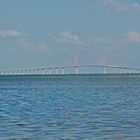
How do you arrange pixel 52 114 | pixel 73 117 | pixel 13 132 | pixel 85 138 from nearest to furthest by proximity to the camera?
pixel 85 138 < pixel 13 132 < pixel 73 117 < pixel 52 114

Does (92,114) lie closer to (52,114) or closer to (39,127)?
(52,114)

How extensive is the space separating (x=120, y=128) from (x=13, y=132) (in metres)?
4.97

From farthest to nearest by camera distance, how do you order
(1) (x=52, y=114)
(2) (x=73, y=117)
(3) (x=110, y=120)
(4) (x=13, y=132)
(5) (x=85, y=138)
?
(1) (x=52, y=114) < (2) (x=73, y=117) < (3) (x=110, y=120) < (4) (x=13, y=132) < (5) (x=85, y=138)

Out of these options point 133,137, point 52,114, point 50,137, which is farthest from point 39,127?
point 52,114

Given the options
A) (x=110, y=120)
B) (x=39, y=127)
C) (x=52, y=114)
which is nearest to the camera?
(x=39, y=127)

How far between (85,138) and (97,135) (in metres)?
1.04

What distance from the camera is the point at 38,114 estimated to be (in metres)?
34.8

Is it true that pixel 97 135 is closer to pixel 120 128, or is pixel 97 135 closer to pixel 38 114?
pixel 120 128

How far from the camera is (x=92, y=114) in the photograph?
34375 millimetres

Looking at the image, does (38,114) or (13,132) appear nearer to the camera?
(13,132)

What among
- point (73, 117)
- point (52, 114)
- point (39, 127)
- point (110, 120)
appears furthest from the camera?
point (52, 114)

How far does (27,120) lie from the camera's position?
30.5 meters

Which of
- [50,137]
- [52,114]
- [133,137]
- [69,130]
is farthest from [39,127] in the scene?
[52,114]

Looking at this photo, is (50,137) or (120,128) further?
(120,128)
